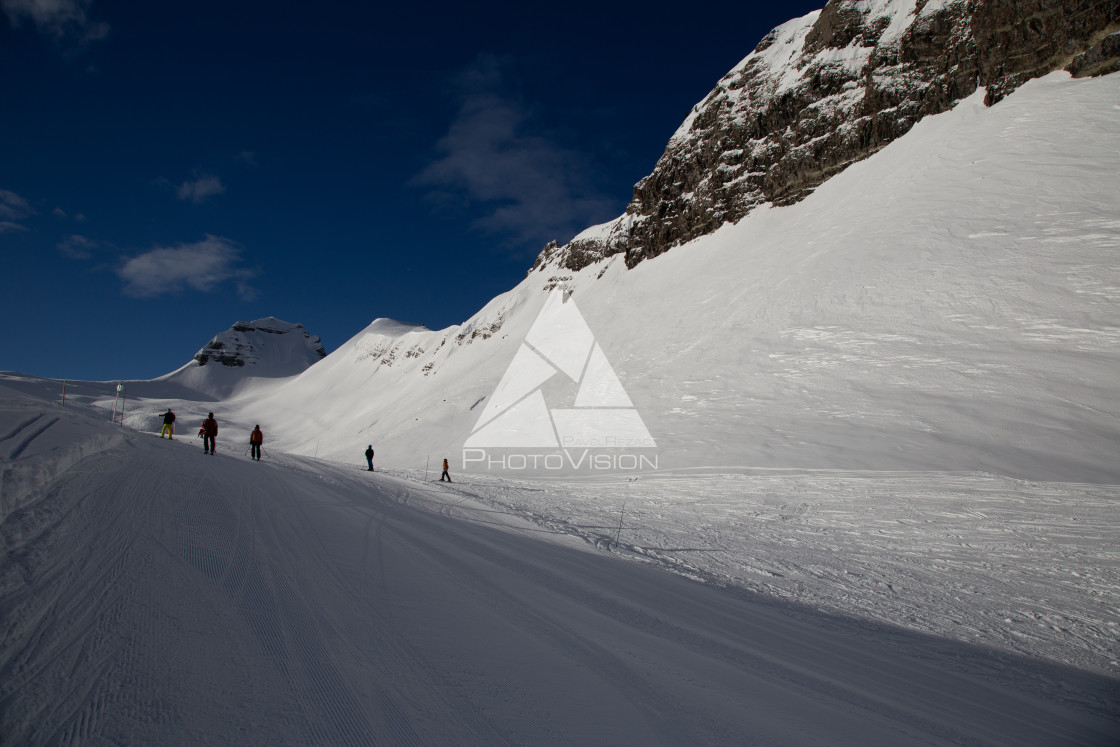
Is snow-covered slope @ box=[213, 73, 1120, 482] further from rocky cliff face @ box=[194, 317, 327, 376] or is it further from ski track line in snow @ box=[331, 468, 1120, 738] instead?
rocky cliff face @ box=[194, 317, 327, 376]

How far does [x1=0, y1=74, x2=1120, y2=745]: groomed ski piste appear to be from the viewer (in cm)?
309

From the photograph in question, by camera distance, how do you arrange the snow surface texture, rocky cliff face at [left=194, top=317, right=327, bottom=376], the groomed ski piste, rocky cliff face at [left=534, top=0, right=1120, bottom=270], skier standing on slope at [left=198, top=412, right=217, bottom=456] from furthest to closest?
rocky cliff face at [left=194, top=317, right=327, bottom=376] → rocky cliff face at [left=534, top=0, right=1120, bottom=270] → skier standing on slope at [left=198, top=412, right=217, bottom=456] → the groomed ski piste → the snow surface texture

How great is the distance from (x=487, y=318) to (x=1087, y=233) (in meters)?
64.5

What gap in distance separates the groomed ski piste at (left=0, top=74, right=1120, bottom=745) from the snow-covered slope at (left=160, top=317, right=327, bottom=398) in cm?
14930

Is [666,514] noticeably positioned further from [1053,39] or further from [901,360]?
[1053,39]

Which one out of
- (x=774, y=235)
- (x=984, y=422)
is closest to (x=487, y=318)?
(x=774, y=235)

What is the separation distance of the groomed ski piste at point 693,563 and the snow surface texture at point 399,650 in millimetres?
28

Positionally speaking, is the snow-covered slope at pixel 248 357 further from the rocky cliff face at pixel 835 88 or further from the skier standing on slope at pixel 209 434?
the skier standing on slope at pixel 209 434

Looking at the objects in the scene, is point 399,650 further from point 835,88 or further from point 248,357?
point 248,357

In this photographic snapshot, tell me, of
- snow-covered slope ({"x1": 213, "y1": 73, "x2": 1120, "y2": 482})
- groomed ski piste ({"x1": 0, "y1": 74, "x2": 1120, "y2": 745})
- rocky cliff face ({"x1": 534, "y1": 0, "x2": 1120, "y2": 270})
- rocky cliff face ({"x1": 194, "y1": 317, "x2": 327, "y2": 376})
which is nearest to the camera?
groomed ski piste ({"x1": 0, "y1": 74, "x2": 1120, "y2": 745})

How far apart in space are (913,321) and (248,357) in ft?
575

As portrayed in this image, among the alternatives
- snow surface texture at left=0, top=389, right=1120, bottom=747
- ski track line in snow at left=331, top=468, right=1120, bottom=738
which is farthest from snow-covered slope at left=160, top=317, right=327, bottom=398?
ski track line in snow at left=331, top=468, right=1120, bottom=738

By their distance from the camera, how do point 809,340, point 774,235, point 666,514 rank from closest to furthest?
1. point 666,514
2. point 809,340
3. point 774,235

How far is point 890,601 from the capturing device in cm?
757
